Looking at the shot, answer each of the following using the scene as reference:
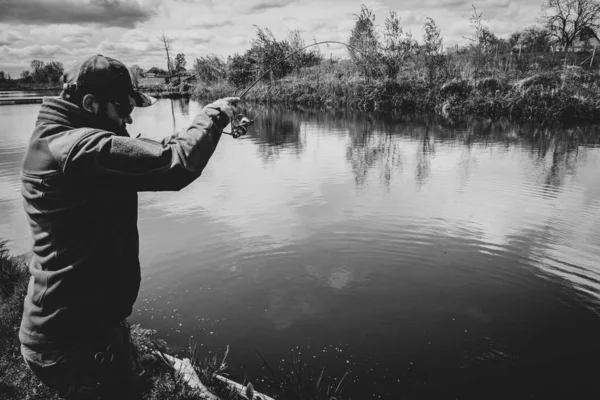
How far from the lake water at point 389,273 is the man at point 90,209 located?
→ 2.56m

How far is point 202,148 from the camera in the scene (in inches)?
78.8

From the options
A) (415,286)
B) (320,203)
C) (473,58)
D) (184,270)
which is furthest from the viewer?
(473,58)

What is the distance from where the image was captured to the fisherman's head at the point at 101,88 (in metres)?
2.12

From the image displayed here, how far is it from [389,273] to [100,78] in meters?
5.51

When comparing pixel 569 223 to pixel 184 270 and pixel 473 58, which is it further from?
pixel 473 58

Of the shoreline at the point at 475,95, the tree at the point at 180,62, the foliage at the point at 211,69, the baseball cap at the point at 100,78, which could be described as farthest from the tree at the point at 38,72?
the baseball cap at the point at 100,78

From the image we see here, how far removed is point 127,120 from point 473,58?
33.7 m

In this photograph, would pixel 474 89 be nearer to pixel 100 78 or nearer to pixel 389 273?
pixel 389 273

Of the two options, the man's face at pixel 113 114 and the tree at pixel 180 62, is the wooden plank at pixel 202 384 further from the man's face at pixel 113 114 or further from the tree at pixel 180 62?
the tree at pixel 180 62

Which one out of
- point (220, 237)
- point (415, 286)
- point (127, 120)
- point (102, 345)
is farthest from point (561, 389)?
point (220, 237)

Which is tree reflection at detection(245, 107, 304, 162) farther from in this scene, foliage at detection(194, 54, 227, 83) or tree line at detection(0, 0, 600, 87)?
foliage at detection(194, 54, 227, 83)

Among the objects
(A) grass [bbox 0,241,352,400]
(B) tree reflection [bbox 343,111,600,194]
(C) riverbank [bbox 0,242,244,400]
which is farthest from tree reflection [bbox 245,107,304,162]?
(A) grass [bbox 0,241,352,400]

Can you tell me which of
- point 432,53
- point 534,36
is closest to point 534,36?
point 534,36

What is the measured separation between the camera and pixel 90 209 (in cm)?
212
